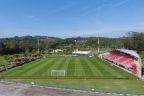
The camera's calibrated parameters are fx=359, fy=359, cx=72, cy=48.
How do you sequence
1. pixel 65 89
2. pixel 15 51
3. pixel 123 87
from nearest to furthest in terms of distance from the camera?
pixel 65 89 < pixel 123 87 < pixel 15 51

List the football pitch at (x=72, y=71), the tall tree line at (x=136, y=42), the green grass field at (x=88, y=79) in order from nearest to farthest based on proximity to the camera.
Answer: the green grass field at (x=88, y=79), the football pitch at (x=72, y=71), the tall tree line at (x=136, y=42)

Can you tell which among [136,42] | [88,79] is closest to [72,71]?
[88,79]

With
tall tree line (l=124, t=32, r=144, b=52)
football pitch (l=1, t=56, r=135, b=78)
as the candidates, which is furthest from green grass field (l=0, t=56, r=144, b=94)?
tall tree line (l=124, t=32, r=144, b=52)

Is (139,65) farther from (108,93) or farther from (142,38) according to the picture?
(142,38)

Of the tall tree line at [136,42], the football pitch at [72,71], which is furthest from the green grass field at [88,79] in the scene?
the tall tree line at [136,42]

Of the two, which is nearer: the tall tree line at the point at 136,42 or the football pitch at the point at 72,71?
the football pitch at the point at 72,71

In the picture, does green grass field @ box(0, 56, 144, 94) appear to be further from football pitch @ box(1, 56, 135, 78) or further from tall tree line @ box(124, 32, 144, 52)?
tall tree line @ box(124, 32, 144, 52)

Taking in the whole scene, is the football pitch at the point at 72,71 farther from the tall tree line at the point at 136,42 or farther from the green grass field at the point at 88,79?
the tall tree line at the point at 136,42

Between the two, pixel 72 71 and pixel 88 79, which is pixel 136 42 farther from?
pixel 88 79

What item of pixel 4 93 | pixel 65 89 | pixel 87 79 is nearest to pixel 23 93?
pixel 4 93

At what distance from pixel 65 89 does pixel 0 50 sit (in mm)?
102232

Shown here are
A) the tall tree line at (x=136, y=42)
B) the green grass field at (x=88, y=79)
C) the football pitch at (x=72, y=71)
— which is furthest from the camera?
the tall tree line at (x=136, y=42)

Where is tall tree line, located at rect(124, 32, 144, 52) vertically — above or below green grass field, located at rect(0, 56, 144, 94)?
above

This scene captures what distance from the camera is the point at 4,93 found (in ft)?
101
